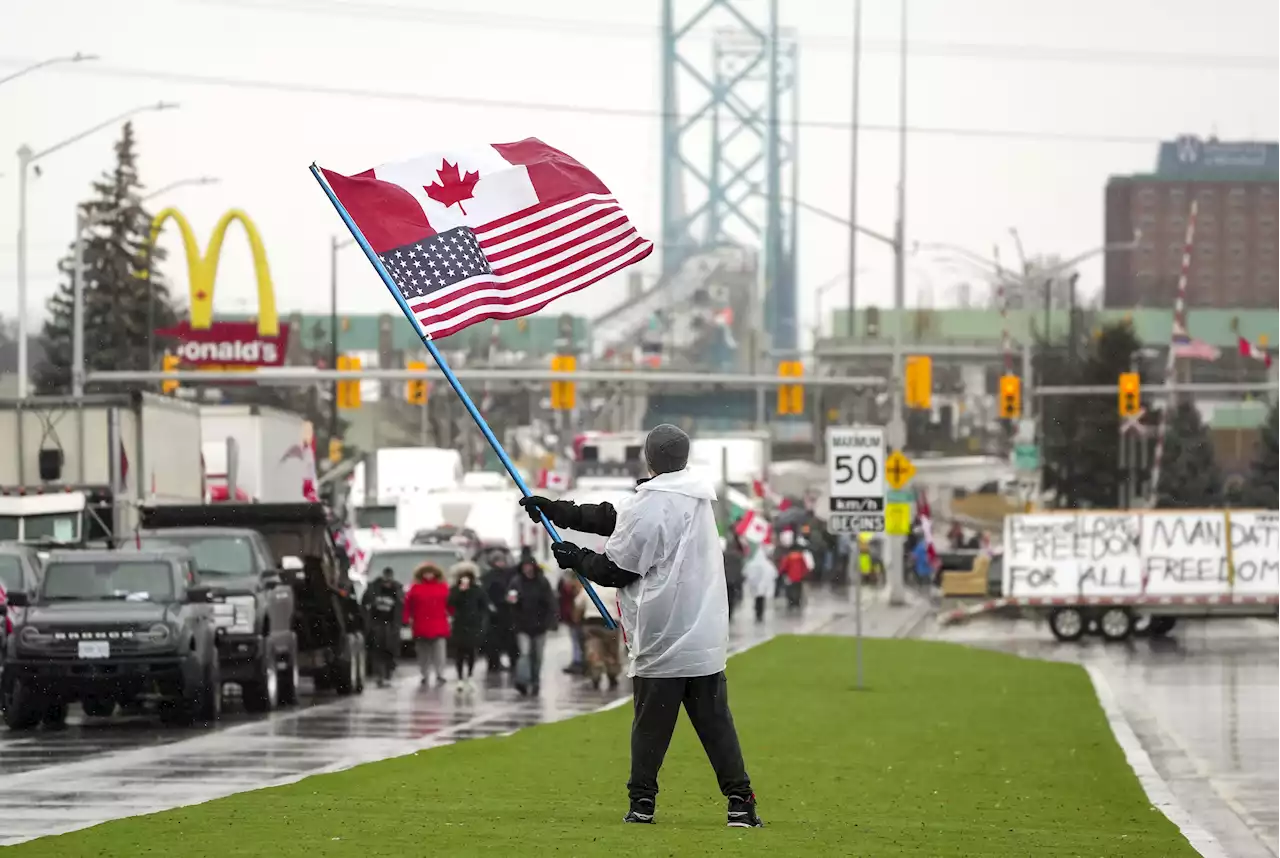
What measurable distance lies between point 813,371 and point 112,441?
87128 mm

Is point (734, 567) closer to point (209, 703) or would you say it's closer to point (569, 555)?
point (209, 703)

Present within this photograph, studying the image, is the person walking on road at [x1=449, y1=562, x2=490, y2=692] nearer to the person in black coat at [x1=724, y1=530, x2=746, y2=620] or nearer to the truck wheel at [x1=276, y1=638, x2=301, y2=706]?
the truck wheel at [x1=276, y1=638, x2=301, y2=706]

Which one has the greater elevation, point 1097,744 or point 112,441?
point 112,441

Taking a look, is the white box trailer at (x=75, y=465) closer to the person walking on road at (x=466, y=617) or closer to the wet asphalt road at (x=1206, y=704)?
the person walking on road at (x=466, y=617)

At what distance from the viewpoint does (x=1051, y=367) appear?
3327 inches

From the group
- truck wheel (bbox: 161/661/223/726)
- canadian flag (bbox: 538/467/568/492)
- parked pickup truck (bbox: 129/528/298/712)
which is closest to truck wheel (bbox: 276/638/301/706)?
parked pickup truck (bbox: 129/528/298/712)

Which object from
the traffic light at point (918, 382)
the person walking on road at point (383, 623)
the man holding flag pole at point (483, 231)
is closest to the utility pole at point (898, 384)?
the traffic light at point (918, 382)

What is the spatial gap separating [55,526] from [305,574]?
3424 millimetres

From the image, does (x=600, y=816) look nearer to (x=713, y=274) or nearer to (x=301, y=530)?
(x=301, y=530)

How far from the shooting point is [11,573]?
1125 inches

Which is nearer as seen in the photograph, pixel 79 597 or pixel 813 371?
pixel 79 597

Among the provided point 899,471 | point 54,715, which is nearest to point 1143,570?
point 899,471

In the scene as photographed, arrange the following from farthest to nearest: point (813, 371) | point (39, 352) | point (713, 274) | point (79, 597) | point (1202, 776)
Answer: point (713, 274)
point (813, 371)
point (39, 352)
point (79, 597)
point (1202, 776)

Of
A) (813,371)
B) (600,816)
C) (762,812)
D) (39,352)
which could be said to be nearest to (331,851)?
(600,816)
